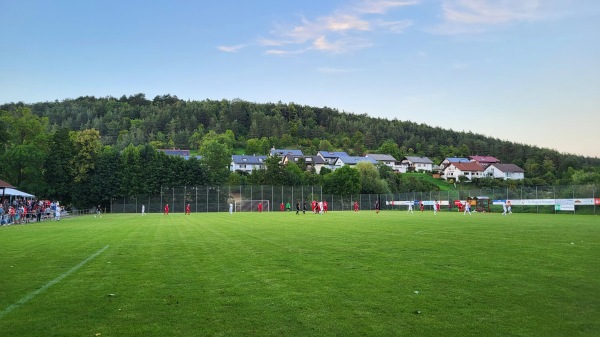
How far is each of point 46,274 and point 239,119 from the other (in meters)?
188

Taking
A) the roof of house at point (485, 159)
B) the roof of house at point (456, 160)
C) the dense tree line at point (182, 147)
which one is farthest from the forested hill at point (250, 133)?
the roof of house at point (456, 160)

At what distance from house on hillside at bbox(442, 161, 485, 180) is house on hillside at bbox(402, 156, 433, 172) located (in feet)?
34.3

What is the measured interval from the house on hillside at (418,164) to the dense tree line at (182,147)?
962 centimetres

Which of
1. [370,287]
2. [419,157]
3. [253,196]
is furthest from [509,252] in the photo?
[419,157]

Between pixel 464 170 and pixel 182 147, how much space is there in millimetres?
100253

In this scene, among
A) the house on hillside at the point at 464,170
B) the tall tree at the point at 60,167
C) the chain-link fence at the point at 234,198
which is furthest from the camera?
the house on hillside at the point at 464,170

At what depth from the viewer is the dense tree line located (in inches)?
2881

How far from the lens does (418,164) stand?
163875mm

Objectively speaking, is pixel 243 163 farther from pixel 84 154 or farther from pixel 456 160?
pixel 456 160

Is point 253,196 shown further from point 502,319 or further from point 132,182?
point 502,319

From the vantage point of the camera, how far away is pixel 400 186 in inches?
4493

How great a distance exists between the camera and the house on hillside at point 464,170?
149 metres

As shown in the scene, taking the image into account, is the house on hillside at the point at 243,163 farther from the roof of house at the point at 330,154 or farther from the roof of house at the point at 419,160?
the roof of house at the point at 419,160

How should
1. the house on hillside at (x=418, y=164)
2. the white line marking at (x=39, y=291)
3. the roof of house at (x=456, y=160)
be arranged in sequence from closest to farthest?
1. the white line marking at (x=39, y=291)
2. the roof of house at (x=456, y=160)
3. the house on hillside at (x=418, y=164)
